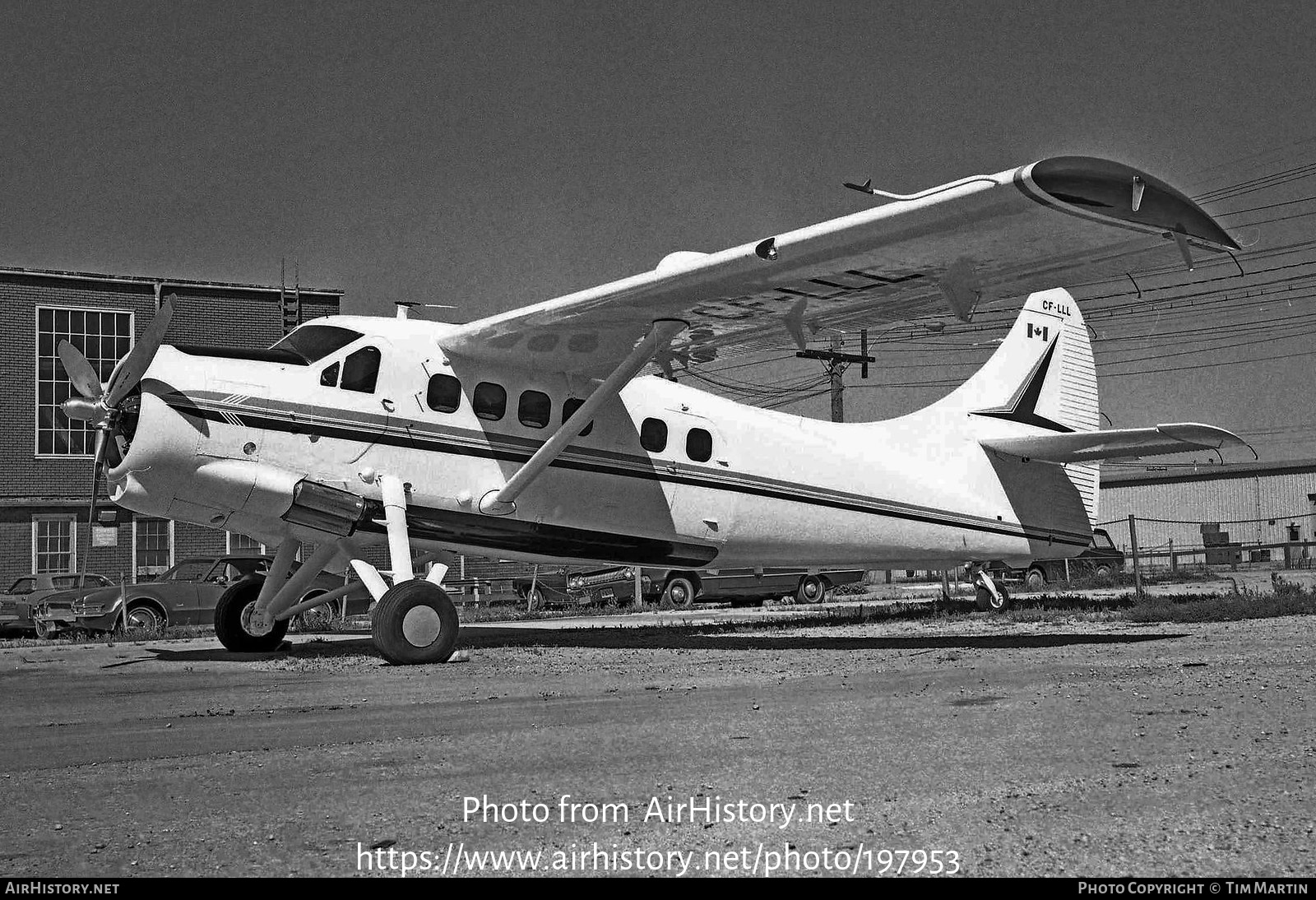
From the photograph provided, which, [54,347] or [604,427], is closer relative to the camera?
[604,427]

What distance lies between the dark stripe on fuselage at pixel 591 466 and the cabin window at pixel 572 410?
36cm

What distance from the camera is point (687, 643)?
13.5 metres

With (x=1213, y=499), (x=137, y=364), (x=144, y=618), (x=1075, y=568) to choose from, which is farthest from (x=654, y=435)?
(x=1213, y=499)

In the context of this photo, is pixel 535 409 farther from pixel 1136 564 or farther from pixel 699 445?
pixel 1136 564

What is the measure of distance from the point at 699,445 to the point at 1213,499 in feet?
232

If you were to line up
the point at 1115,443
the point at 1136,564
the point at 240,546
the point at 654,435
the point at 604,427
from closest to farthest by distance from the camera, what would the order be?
the point at 604,427, the point at 654,435, the point at 1115,443, the point at 1136,564, the point at 240,546

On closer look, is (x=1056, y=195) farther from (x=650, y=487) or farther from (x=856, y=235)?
(x=650, y=487)

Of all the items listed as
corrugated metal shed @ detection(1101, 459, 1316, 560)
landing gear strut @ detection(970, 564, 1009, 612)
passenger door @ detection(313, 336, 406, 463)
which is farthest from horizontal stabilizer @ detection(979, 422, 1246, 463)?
corrugated metal shed @ detection(1101, 459, 1316, 560)

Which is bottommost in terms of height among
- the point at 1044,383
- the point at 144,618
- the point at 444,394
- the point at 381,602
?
the point at 144,618

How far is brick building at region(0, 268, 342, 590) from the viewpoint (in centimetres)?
3656

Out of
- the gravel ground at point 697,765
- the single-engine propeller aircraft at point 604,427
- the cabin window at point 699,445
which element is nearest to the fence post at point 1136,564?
the single-engine propeller aircraft at point 604,427

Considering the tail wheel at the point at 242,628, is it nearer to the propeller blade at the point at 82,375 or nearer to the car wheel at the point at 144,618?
the propeller blade at the point at 82,375

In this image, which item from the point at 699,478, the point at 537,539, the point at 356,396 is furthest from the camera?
the point at 699,478

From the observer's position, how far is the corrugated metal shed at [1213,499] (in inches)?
2835
